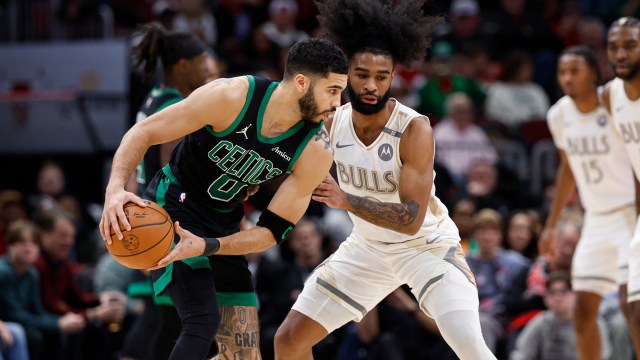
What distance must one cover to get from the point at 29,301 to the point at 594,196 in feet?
15.5

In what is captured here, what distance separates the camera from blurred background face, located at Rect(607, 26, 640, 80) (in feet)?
21.8

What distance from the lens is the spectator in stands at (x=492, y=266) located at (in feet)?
30.3

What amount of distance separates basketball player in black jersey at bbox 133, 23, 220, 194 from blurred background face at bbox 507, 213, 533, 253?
172 inches

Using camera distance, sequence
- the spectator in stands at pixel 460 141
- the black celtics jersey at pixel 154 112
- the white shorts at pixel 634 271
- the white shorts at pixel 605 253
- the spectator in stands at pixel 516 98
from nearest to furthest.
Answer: the black celtics jersey at pixel 154 112
the white shorts at pixel 634 271
the white shorts at pixel 605 253
the spectator in stands at pixel 460 141
the spectator in stands at pixel 516 98

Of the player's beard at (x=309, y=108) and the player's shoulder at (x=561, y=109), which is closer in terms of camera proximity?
the player's beard at (x=309, y=108)

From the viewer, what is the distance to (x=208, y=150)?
524 centimetres

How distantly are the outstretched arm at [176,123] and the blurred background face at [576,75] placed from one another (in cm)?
290

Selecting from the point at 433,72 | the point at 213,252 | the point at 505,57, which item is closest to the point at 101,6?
the point at 433,72

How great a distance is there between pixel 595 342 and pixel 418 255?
2083 mm

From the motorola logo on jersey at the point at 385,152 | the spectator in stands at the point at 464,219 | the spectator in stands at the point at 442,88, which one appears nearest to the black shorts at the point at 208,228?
the motorola logo on jersey at the point at 385,152

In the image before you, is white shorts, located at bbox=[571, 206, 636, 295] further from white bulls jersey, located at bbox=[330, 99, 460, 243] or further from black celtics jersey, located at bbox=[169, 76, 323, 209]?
black celtics jersey, located at bbox=[169, 76, 323, 209]

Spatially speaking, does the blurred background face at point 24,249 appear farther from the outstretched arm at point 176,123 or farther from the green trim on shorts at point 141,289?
the outstretched arm at point 176,123

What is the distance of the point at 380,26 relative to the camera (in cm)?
595

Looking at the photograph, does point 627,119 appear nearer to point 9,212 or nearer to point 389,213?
point 389,213
